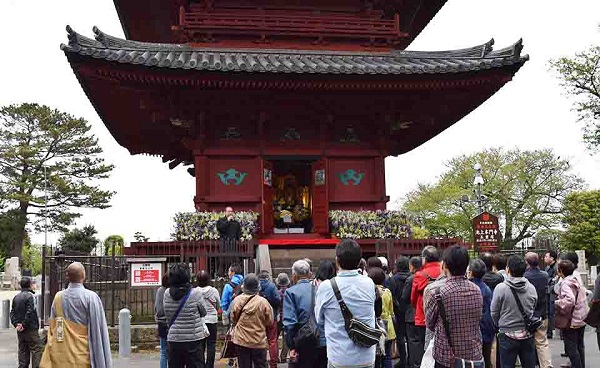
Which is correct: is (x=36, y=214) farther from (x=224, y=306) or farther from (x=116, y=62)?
(x=224, y=306)

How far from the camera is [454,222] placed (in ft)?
193

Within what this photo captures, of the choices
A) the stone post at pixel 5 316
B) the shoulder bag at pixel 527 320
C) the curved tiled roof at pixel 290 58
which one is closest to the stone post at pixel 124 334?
the curved tiled roof at pixel 290 58

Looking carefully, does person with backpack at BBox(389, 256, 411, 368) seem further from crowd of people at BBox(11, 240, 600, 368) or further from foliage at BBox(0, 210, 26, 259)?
foliage at BBox(0, 210, 26, 259)

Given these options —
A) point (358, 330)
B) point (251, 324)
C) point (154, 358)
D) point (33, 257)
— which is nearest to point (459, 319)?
point (358, 330)

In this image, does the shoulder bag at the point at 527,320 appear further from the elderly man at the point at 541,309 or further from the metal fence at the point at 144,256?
the metal fence at the point at 144,256

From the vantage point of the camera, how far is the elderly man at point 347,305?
569cm

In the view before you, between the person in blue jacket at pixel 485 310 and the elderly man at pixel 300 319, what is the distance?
7.08 ft

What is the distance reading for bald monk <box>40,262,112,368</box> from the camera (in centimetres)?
654

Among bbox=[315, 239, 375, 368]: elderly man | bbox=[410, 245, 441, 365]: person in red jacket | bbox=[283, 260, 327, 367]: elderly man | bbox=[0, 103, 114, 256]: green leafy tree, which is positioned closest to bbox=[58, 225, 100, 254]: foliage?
bbox=[0, 103, 114, 256]: green leafy tree

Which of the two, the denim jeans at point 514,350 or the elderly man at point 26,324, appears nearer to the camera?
the denim jeans at point 514,350

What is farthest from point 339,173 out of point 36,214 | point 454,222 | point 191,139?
point 36,214

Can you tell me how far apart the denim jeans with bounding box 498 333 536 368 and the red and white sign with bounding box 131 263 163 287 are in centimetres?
738

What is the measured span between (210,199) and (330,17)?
6595mm

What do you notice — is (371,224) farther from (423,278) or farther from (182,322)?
(182,322)
